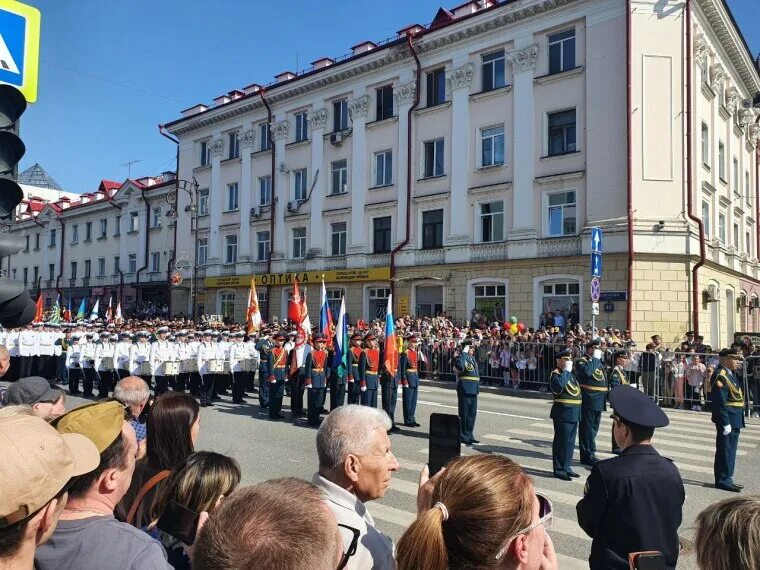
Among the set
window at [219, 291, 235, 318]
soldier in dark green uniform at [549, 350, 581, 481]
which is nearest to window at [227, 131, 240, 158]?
window at [219, 291, 235, 318]

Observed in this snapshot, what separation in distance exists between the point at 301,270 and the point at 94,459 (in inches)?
1161

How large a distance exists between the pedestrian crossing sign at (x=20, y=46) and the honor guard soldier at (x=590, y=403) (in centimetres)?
806

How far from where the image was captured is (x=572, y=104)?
22844mm

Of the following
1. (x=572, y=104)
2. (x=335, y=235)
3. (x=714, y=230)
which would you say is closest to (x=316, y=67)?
(x=335, y=235)

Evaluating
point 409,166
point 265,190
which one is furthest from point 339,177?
point 265,190

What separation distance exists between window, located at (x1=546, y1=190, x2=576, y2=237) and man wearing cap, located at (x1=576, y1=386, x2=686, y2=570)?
66.2 feet

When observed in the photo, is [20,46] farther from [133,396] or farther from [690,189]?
[690,189]

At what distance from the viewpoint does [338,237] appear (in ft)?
100.0

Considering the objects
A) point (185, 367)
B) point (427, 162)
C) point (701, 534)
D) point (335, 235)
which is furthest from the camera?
point (335, 235)

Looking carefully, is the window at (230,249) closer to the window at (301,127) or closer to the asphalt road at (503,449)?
the window at (301,127)

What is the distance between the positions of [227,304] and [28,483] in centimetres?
3446

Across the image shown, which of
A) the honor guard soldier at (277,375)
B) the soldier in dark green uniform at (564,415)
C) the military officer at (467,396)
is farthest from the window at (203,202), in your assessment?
the soldier in dark green uniform at (564,415)

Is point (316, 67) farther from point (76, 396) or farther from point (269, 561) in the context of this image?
point (269, 561)

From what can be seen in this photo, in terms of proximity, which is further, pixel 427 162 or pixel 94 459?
pixel 427 162
